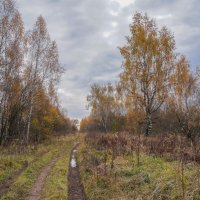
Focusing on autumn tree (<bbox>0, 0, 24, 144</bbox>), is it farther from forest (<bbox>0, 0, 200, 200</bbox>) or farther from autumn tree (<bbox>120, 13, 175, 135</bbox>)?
autumn tree (<bbox>120, 13, 175, 135</bbox>)

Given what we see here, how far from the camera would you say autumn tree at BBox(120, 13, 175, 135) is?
28.7m

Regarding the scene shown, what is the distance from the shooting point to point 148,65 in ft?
94.3

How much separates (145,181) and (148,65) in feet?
61.6

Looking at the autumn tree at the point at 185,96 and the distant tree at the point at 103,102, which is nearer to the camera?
the autumn tree at the point at 185,96

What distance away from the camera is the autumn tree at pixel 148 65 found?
2867cm

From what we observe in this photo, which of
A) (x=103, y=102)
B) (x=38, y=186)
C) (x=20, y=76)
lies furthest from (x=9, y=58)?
(x=103, y=102)

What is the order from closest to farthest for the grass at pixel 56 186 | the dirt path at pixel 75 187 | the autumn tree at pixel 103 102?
the grass at pixel 56 186 < the dirt path at pixel 75 187 < the autumn tree at pixel 103 102

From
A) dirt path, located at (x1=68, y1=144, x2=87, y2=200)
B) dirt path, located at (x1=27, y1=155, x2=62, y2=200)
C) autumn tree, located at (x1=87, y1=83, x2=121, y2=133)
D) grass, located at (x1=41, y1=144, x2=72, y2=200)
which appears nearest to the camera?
grass, located at (x1=41, y1=144, x2=72, y2=200)

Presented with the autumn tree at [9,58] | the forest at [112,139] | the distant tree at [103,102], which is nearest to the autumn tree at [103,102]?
the distant tree at [103,102]

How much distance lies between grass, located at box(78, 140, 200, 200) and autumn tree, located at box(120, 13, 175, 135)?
12858mm

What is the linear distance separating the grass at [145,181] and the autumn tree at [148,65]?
12.9 m

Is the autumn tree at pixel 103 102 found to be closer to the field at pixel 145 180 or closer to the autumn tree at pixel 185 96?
the autumn tree at pixel 185 96

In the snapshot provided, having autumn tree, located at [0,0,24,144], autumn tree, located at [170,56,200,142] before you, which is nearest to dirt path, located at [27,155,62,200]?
autumn tree, located at [0,0,24,144]

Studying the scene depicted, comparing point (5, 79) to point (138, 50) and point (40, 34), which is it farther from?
point (138, 50)
